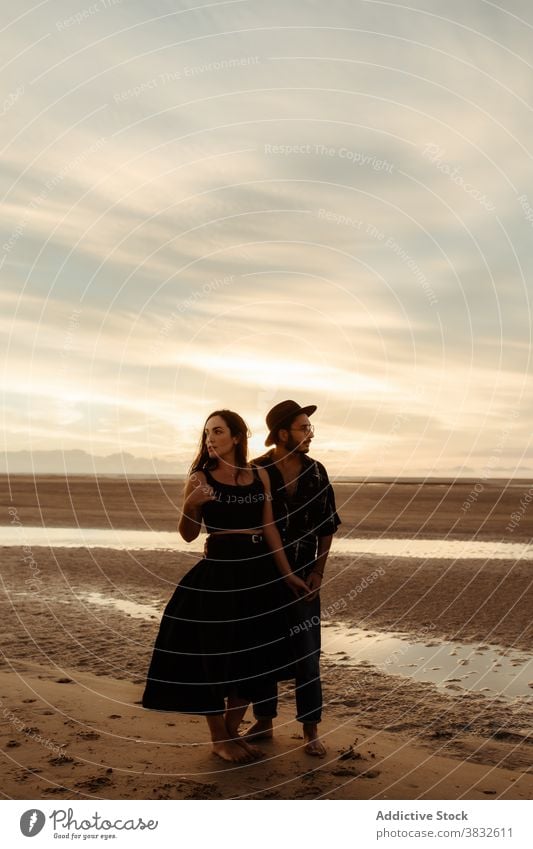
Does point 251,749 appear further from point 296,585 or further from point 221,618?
point 296,585

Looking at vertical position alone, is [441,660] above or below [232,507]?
below

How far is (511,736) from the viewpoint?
7766mm

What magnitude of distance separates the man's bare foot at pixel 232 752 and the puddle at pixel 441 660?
361cm

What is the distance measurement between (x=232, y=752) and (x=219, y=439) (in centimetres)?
257

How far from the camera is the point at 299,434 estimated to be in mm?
6863

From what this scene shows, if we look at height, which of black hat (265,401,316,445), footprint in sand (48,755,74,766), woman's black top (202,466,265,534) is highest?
black hat (265,401,316,445)

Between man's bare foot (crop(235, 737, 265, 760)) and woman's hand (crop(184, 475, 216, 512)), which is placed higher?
woman's hand (crop(184, 475, 216, 512))

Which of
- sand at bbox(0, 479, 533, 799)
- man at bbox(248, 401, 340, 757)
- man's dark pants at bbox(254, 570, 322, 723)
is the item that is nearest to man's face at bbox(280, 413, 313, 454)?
man at bbox(248, 401, 340, 757)

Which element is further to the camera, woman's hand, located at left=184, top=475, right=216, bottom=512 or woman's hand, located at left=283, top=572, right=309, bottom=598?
woman's hand, located at left=283, top=572, right=309, bottom=598

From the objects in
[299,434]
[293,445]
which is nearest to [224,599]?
[293,445]

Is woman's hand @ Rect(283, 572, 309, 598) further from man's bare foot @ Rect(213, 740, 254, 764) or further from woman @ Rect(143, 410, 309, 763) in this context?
man's bare foot @ Rect(213, 740, 254, 764)

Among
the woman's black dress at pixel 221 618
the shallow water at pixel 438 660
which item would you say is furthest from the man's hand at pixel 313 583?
the shallow water at pixel 438 660

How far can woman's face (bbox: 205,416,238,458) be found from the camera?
6605 millimetres

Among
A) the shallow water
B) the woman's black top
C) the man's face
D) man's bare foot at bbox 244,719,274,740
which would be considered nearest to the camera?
the woman's black top
